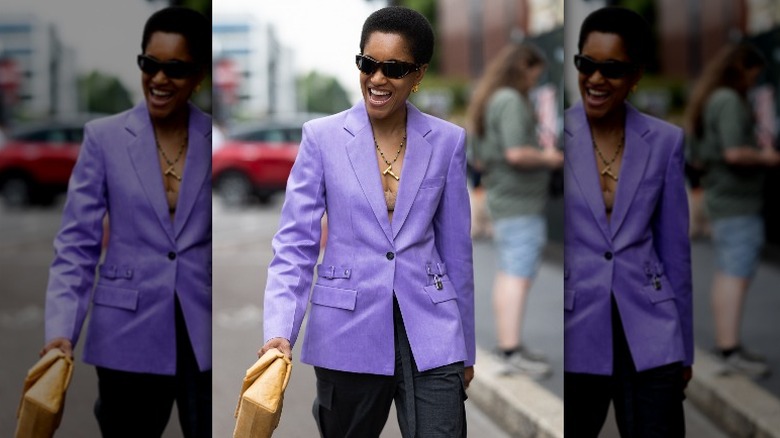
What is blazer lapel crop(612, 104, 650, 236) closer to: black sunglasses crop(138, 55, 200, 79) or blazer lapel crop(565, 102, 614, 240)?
blazer lapel crop(565, 102, 614, 240)

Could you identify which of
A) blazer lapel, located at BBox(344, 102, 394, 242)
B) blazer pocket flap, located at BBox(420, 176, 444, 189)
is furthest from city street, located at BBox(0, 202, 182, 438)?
blazer pocket flap, located at BBox(420, 176, 444, 189)

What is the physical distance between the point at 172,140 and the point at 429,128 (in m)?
0.82

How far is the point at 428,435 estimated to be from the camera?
3229mm

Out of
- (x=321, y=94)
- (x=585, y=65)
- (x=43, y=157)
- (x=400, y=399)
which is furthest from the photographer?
(x=43, y=157)

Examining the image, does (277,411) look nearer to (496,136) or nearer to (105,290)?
(105,290)

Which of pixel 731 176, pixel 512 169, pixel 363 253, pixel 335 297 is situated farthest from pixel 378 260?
pixel 731 176

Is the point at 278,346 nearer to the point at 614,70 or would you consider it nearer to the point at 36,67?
the point at 614,70

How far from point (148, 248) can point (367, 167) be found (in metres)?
0.78

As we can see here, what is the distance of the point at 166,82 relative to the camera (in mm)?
3553

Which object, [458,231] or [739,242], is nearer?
[458,231]

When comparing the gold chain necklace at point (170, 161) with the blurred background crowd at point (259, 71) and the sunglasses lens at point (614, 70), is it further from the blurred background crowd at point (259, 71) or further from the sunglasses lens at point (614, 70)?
the sunglasses lens at point (614, 70)

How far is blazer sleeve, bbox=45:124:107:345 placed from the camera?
11.5 ft

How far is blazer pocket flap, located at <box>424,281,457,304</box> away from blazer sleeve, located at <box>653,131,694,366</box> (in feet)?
2.66

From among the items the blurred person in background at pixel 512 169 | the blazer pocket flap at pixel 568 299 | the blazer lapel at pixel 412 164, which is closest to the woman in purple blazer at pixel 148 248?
the blazer lapel at pixel 412 164
